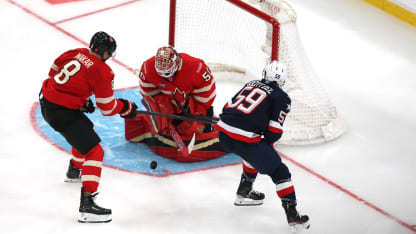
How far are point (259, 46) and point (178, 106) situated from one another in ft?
3.52

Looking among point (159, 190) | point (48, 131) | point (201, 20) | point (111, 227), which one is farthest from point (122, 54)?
point (111, 227)

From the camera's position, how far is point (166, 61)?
4.72 meters

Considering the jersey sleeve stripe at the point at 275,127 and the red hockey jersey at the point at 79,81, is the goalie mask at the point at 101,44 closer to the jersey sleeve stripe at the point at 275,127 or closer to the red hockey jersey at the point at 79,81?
the red hockey jersey at the point at 79,81

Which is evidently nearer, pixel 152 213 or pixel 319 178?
pixel 152 213

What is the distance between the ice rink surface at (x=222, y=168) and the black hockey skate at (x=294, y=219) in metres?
0.13

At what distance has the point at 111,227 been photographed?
4.33 m

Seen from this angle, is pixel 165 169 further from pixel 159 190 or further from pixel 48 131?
pixel 48 131

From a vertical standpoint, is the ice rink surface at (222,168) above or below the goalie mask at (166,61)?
below

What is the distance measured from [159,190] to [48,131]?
102cm

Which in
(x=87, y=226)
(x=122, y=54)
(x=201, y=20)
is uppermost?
(x=201, y=20)

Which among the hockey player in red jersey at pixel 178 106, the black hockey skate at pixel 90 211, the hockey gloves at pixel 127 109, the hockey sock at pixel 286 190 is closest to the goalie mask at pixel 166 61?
the hockey player in red jersey at pixel 178 106

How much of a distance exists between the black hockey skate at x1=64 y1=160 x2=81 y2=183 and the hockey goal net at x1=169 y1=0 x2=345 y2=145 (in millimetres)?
1436

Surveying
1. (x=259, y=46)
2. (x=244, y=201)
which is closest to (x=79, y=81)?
(x=244, y=201)

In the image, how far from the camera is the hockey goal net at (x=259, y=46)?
17.4ft
